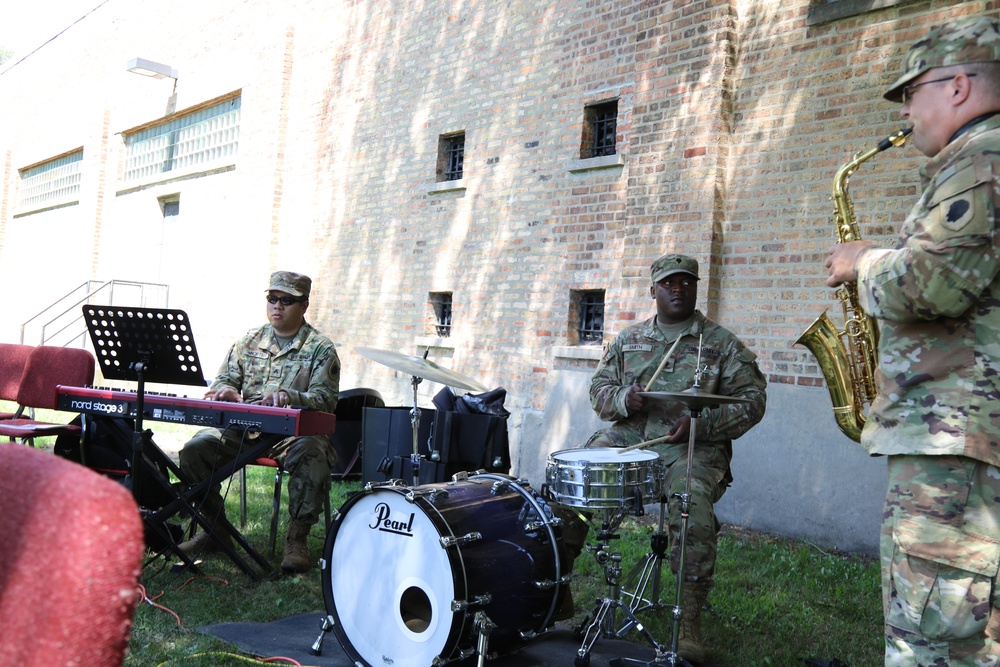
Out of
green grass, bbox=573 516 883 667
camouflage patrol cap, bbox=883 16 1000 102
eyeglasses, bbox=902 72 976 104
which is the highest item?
camouflage patrol cap, bbox=883 16 1000 102

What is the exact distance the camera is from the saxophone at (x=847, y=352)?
10.8 feet

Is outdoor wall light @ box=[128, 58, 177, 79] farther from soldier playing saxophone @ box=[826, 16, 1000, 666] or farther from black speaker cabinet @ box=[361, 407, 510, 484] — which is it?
soldier playing saxophone @ box=[826, 16, 1000, 666]

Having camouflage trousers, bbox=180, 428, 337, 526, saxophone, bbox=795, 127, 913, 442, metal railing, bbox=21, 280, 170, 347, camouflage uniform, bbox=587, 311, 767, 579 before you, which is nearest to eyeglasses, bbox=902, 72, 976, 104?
saxophone, bbox=795, 127, 913, 442

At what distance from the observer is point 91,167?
17719mm

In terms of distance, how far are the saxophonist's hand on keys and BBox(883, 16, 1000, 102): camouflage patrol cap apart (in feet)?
1.55

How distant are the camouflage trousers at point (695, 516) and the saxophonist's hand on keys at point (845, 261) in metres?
1.68

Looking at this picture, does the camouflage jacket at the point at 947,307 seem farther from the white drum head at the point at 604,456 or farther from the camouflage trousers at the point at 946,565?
the white drum head at the point at 604,456

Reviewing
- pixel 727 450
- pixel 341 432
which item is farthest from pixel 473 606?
pixel 341 432

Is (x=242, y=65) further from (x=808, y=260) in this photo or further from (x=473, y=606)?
(x=473, y=606)

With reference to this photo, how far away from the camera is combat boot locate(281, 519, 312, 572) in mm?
5469

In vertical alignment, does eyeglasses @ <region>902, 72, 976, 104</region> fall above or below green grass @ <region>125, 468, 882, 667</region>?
above

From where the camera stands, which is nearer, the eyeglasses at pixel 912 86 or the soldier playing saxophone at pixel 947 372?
the soldier playing saxophone at pixel 947 372

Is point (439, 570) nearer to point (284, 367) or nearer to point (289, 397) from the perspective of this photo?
point (289, 397)

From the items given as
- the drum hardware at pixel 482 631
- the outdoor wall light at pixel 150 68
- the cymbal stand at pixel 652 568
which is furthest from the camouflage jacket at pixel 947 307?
the outdoor wall light at pixel 150 68
